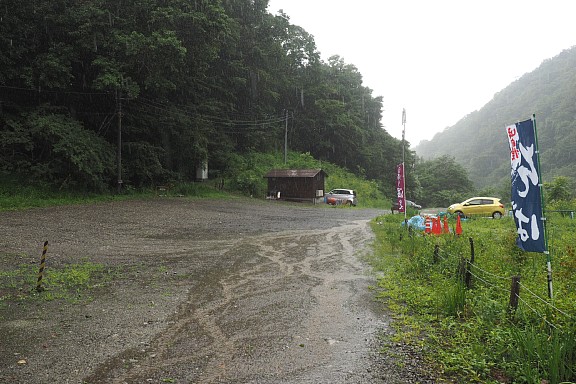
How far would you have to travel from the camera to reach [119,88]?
2139 cm

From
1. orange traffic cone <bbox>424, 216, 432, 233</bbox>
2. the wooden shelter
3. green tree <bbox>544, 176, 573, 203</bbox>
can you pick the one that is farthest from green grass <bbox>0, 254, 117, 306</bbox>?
green tree <bbox>544, 176, 573, 203</bbox>

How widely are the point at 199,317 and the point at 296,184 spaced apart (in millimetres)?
25086

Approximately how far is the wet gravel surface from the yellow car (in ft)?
41.8

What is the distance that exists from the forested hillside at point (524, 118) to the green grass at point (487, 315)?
50917 millimetres

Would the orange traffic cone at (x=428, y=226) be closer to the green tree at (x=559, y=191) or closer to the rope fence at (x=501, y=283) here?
the rope fence at (x=501, y=283)

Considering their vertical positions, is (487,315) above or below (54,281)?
above

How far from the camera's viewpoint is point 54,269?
8117 millimetres

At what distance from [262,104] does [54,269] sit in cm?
3637

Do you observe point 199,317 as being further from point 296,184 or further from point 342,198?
point 342,198

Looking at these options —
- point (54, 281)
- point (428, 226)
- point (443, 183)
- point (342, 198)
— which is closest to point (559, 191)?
→ point (342, 198)

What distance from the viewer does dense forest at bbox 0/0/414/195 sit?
64.2 feet

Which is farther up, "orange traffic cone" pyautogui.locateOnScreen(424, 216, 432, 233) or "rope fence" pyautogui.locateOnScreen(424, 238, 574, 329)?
"orange traffic cone" pyautogui.locateOnScreen(424, 216, 432, 233)

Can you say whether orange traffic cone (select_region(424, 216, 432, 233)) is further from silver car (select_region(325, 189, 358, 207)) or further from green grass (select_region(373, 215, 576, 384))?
silver car (select_region(325, 189, 358, 207))

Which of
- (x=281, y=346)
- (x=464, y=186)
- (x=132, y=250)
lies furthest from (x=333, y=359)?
(x=464, y=186)
